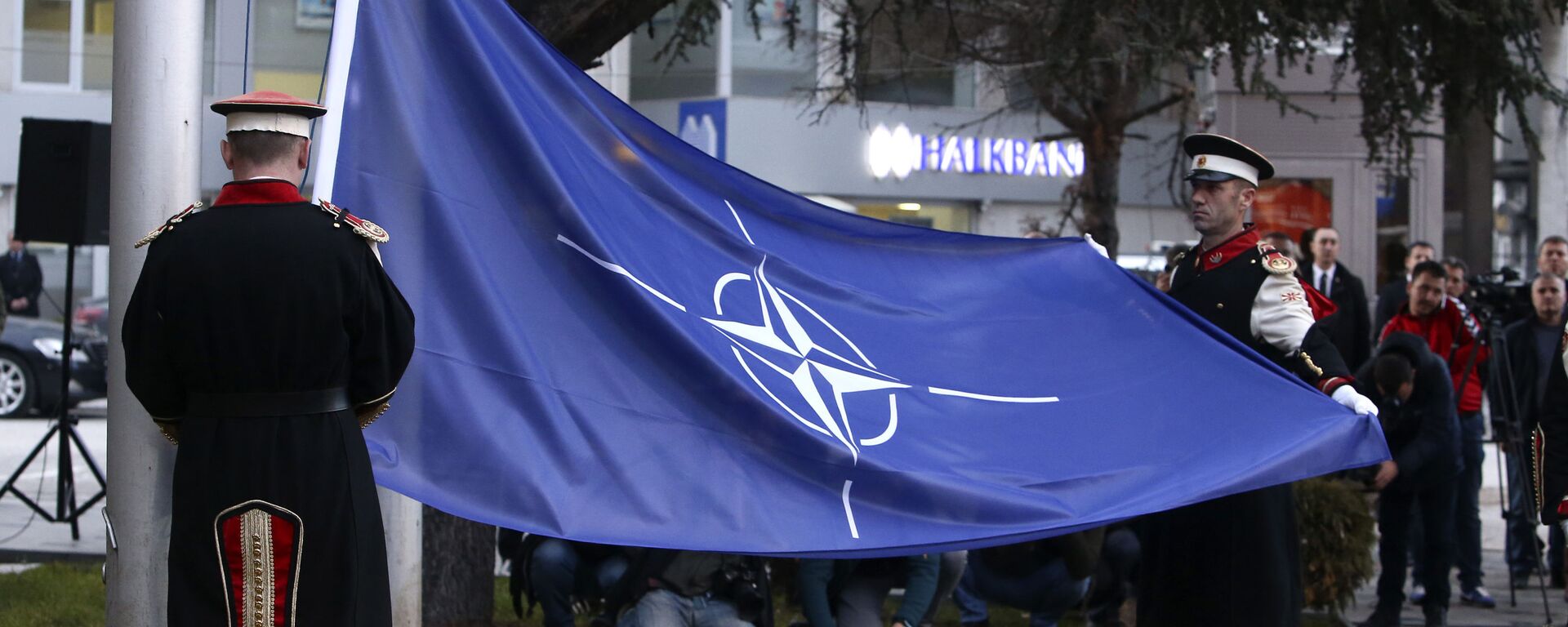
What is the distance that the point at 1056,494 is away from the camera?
512 cm

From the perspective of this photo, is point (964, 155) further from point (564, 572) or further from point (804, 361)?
point (804, 361)

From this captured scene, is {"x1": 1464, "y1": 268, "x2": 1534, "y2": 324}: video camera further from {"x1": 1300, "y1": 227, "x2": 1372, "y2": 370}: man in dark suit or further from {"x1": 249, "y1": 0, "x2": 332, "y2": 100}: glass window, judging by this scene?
{"x1": 249, "y1": 0, "x2": 332, "y2": 100}: glass window

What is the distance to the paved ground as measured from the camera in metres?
9.24

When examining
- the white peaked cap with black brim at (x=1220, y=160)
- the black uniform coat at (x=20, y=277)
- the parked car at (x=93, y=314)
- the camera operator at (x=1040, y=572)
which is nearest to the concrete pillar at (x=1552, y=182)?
the camera operator at (x=1040, y=572)

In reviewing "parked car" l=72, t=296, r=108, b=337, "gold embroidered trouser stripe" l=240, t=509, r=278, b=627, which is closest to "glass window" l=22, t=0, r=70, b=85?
"parked car" l=72, t=296, r=108, b=337

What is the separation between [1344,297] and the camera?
1145 cm

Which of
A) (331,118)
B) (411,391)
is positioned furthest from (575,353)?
(331,118)

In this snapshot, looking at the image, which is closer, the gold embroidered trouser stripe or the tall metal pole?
the gold embroidered trouser stripe

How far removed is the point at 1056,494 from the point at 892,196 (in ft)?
73.9

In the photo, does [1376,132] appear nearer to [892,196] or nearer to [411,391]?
[411,391]

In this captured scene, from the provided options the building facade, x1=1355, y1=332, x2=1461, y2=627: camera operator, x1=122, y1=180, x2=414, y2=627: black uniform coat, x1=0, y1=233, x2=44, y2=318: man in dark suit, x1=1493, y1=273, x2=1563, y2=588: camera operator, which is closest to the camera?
x1=122, y1=180, x2=414, y2=627: black uniform coat

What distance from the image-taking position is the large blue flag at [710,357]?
4668 mm

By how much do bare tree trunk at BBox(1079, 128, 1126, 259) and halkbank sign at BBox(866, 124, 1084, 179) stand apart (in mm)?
10349

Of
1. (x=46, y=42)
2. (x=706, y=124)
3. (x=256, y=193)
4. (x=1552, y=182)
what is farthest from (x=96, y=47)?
(x=256, y=193)
